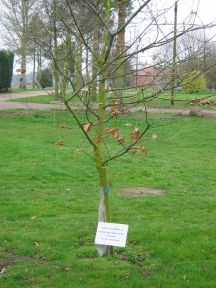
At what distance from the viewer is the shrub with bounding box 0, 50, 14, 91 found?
40.2m

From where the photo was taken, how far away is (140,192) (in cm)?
1015

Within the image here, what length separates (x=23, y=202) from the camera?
348 inches

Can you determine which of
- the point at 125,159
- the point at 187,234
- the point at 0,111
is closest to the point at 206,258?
the point at 187,234

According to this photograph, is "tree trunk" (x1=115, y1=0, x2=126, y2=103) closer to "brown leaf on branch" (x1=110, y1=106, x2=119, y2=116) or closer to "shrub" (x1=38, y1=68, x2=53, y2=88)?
"brown leaf on branch" (x1=110, y1=106, x2=119, y2=116)

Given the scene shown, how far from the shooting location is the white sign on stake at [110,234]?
19.3 feet

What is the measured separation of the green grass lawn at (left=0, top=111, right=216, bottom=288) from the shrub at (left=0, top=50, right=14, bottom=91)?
26.2 m

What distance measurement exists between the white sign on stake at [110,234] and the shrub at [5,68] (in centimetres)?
3540

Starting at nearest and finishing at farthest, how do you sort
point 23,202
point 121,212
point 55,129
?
point 121,212 < point 23,202 < point 55,129

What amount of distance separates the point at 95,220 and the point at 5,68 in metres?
34.7

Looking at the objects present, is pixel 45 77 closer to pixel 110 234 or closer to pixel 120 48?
pixel 120 48

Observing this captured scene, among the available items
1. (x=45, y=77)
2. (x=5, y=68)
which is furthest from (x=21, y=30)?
(x=5, y=68)

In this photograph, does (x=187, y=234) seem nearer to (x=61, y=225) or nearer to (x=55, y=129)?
→ (x=61, y=225)

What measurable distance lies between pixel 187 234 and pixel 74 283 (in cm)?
214

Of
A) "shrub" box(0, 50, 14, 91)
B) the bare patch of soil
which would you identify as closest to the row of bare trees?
the bare patch of soil
